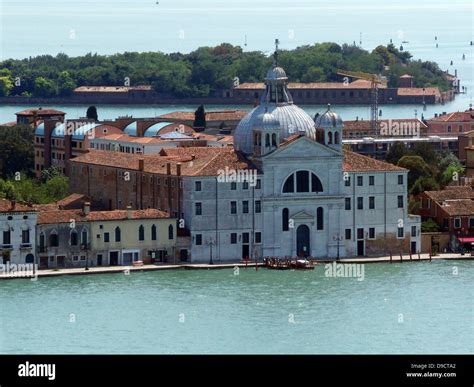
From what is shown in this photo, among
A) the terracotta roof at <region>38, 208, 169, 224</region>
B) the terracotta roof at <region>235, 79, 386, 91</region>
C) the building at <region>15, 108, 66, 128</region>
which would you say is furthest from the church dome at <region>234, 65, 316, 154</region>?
the terracotta roof at <region>235, 79, 386, 91</region>

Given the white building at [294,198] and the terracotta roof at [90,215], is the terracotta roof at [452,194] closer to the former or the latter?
the white building at [294,198]

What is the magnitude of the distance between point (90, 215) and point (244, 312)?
709cm

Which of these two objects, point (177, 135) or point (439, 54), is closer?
point (177, 135)

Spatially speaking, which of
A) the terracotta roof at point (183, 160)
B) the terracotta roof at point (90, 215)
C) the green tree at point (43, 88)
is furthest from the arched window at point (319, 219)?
the green tree at point (43, 88)

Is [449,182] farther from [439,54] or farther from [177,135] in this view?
[439,54]

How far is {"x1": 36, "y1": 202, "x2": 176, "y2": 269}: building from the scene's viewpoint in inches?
1870

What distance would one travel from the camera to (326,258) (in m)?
49.6

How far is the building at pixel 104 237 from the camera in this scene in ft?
156

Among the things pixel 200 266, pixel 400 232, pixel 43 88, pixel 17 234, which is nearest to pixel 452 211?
pixel 400 232

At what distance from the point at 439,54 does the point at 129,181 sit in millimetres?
140563

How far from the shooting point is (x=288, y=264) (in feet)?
158

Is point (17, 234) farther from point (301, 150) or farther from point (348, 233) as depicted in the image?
point (348, 233)

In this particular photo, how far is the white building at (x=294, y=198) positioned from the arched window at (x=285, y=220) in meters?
0.02
